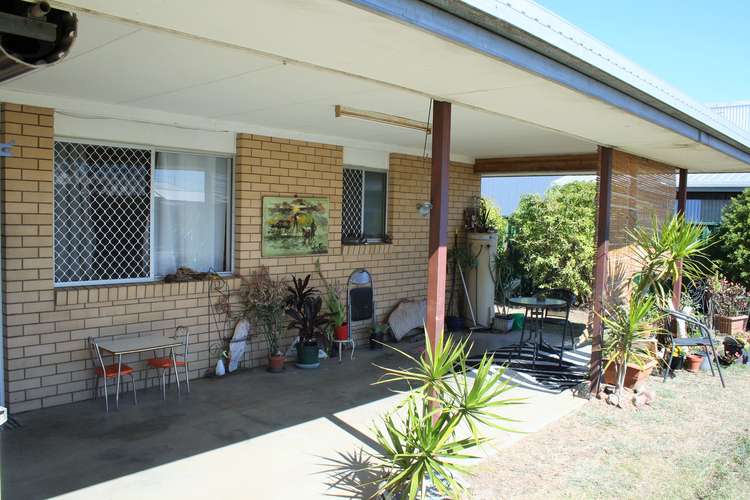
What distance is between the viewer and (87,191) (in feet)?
19.1

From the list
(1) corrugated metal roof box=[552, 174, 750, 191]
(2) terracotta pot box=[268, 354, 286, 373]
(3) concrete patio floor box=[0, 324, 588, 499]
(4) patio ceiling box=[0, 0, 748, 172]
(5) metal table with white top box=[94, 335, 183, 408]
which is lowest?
(3) concrete patio floor box=[0, 324, 588, 499]

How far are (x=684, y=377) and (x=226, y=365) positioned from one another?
18.0 feet

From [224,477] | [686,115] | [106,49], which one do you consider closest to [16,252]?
[106,49]

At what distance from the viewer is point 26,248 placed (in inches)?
206

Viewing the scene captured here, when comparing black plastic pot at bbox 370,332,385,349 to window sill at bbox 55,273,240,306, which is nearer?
window sill at bbox 55,273,240,306

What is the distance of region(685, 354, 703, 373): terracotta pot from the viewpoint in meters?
7.45

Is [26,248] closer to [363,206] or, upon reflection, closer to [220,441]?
[220,441]

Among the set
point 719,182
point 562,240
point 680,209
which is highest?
point 719,182

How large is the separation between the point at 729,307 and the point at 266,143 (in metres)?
7.87

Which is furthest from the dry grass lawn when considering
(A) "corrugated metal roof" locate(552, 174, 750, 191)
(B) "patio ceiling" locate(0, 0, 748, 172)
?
(A) "corrugated metal roof" locate(552, 174, 750, 191)

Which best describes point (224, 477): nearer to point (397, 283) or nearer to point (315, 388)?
point (315, 388)

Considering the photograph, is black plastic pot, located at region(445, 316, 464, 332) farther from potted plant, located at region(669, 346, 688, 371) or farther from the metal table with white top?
the metal table with white top

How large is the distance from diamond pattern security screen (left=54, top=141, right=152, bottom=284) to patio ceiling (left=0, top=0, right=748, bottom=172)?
0.46 meters

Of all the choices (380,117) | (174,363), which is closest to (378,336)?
(174,363)
